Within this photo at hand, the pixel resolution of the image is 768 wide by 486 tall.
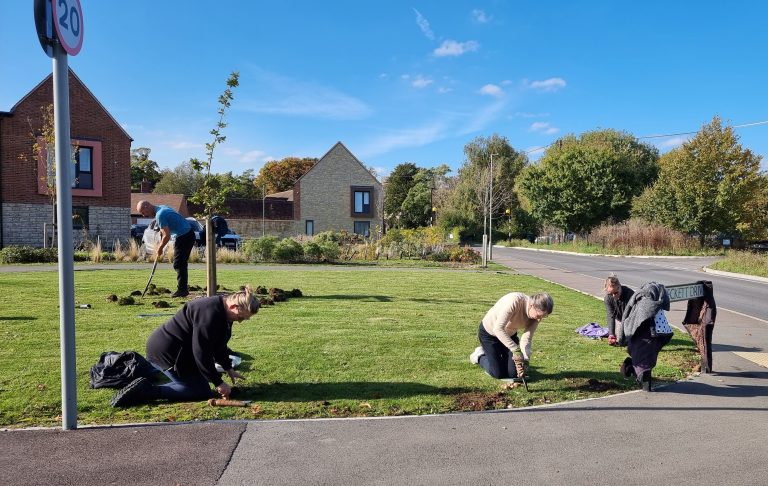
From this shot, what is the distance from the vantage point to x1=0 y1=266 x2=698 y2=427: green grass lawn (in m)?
5.12

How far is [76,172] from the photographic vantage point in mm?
30062

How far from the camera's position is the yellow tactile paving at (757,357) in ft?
24.4

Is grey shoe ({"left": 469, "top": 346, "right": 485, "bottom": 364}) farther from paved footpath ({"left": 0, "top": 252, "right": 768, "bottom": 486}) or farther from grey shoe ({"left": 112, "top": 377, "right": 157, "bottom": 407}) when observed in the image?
grey shoe ({"left": 112, "top": 377, "right": 157, "bottom": 407})

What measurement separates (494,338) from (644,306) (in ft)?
5.57

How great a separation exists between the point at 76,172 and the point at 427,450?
31.5 metres

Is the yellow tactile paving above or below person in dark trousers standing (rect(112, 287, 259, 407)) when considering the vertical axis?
below

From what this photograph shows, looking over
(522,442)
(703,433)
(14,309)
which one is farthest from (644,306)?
(14,309)

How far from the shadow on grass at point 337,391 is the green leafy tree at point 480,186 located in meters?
45.9

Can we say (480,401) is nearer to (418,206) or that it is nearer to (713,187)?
(713,187)

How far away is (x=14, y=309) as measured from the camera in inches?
372

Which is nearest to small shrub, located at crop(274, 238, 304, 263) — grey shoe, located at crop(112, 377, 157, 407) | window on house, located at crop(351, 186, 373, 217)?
grey shoe, located at crop(112, 377, 157, 407)

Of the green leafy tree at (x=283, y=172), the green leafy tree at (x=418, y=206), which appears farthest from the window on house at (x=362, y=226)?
the green leafy tree at (x=283, y=172)

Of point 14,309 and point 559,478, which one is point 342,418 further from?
point 14,309

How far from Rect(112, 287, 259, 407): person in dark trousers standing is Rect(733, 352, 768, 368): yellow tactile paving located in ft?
22.4
